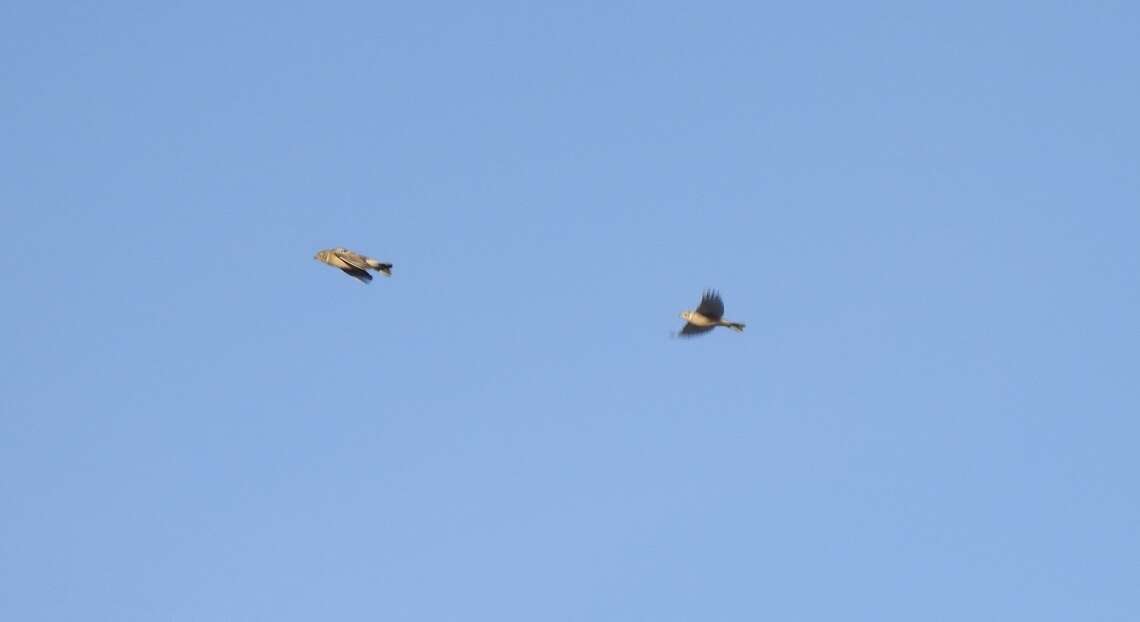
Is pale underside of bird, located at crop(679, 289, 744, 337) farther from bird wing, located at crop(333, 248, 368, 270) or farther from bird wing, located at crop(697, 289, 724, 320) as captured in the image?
bird wing, located at crop(333, 248, 368, 270)

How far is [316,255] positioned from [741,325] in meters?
17.9

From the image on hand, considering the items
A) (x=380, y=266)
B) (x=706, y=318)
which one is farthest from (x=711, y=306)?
(x=380, y=266)

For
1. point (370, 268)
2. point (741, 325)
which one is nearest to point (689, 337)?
point (741, 325)

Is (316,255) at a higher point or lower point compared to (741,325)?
lower

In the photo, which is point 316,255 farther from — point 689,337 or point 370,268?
point 689,337

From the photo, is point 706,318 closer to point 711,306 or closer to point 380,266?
point 711,306

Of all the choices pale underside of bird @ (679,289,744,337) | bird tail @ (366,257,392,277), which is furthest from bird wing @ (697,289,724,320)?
bird tail @ (366,257,392,277)

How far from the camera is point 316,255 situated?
63438 mm

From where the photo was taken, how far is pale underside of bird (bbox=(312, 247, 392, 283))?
62.0 m

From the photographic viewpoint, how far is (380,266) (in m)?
61.9

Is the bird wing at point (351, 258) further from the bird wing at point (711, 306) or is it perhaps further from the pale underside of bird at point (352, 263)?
the bird wing at point (711, 306)

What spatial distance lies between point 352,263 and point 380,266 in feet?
4.17

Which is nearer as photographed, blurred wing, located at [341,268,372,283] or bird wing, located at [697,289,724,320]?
blurred wing, located at [341,268,372,283]

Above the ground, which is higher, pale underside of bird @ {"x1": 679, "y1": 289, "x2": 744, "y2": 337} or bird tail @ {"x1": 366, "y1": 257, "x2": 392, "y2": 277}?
pale underside of bird @ {"x1": 679, "y1": 289, "x2": 744, "y2": 337}
